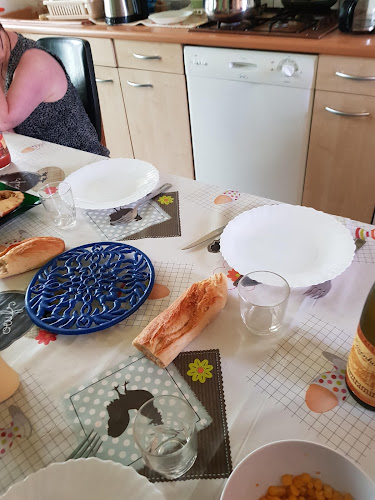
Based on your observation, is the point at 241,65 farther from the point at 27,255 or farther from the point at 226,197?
the point at 27,255

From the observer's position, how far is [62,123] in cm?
144

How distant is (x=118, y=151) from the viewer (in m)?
2.49

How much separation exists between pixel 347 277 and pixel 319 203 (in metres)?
1.23

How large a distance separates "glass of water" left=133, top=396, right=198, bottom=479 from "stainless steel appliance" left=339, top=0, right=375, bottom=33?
4.96 feet

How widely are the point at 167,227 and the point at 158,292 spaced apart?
0.20m

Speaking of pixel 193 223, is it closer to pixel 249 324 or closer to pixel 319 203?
pixel 249 324

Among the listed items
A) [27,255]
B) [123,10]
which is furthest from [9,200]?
[123,10]

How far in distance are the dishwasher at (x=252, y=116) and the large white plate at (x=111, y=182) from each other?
86 cm

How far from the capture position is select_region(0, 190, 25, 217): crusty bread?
90 cm

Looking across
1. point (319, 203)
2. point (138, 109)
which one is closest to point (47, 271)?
point (319, 203)

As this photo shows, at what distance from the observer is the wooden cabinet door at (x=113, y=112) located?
2.20 m

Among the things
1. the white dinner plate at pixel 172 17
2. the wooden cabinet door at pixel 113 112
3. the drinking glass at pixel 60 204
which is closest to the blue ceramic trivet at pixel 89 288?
the drinking glass at pixel 60 204

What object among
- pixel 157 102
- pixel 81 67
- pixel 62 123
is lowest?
pixel 157 102

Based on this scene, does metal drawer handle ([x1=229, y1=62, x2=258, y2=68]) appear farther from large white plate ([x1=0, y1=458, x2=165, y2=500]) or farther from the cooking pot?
large white plate ([x1=0, y1=458, x2=165, y2=500])
